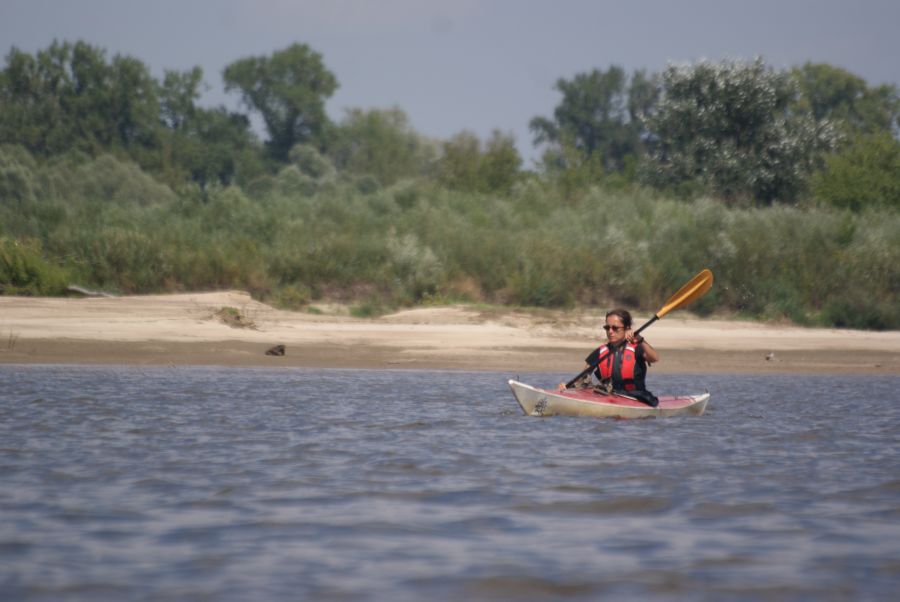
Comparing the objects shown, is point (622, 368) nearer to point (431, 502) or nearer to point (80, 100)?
point (431, 502)

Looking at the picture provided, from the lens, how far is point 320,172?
179ft

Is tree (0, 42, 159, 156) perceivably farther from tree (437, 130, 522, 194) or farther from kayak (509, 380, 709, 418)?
kayak (509, 380, 709, 418)

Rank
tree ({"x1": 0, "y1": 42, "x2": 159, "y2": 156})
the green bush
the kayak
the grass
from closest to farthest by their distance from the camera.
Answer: the kayak < the green bush < the grass < tree ({"x1": 0, "y1": 42, "x2": 159, "y2": 156})

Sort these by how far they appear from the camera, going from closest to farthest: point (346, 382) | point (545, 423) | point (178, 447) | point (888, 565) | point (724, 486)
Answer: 1. point (888, 565)
2. point (724, 486)
3. point (178, 447)
4. point (545, 423)
5. point (346, 382)

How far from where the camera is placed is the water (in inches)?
200

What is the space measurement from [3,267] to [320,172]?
117 ft

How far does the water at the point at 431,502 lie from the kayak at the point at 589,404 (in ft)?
0.56

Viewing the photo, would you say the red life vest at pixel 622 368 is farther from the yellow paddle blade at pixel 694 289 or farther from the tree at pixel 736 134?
the tree at pixel 736 134

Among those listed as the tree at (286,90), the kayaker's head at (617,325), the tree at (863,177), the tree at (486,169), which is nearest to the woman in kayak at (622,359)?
the kayaker's head at (617,325)

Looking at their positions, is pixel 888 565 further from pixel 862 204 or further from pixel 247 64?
pixel 247 64

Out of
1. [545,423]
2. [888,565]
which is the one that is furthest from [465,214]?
[888,565]

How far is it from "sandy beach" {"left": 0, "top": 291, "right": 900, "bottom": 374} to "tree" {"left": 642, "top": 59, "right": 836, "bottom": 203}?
1687cm

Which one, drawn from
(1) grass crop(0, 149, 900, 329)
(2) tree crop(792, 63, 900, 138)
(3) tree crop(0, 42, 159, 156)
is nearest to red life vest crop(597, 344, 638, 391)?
(1) grass crop(0, 149, 900, 329)

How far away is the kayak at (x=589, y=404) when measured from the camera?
11250 mm
